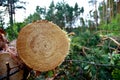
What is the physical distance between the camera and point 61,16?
18172mm

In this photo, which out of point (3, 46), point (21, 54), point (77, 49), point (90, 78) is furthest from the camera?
point (77, 49)

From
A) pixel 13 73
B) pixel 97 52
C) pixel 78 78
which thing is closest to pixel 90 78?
pixel 78 78

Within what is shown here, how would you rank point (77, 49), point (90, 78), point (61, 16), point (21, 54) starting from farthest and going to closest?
point (61, 16), point (77, 49), point (90, 78), point (21, 54)

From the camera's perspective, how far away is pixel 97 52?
3033mm

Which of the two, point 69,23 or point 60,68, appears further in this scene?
point 69,23

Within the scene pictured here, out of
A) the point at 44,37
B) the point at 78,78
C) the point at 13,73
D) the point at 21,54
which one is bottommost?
the point at 78,78

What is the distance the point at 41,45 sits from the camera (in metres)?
2.12

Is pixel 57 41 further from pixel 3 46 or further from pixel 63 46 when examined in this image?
pixel 3 46

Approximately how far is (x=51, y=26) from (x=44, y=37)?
11 centimetres

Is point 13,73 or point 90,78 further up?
point 13,73

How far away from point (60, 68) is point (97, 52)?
49 centimetres

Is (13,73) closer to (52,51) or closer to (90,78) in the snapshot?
(52,51)

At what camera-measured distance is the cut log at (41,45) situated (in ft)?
6.87

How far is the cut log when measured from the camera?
2.09 metres
